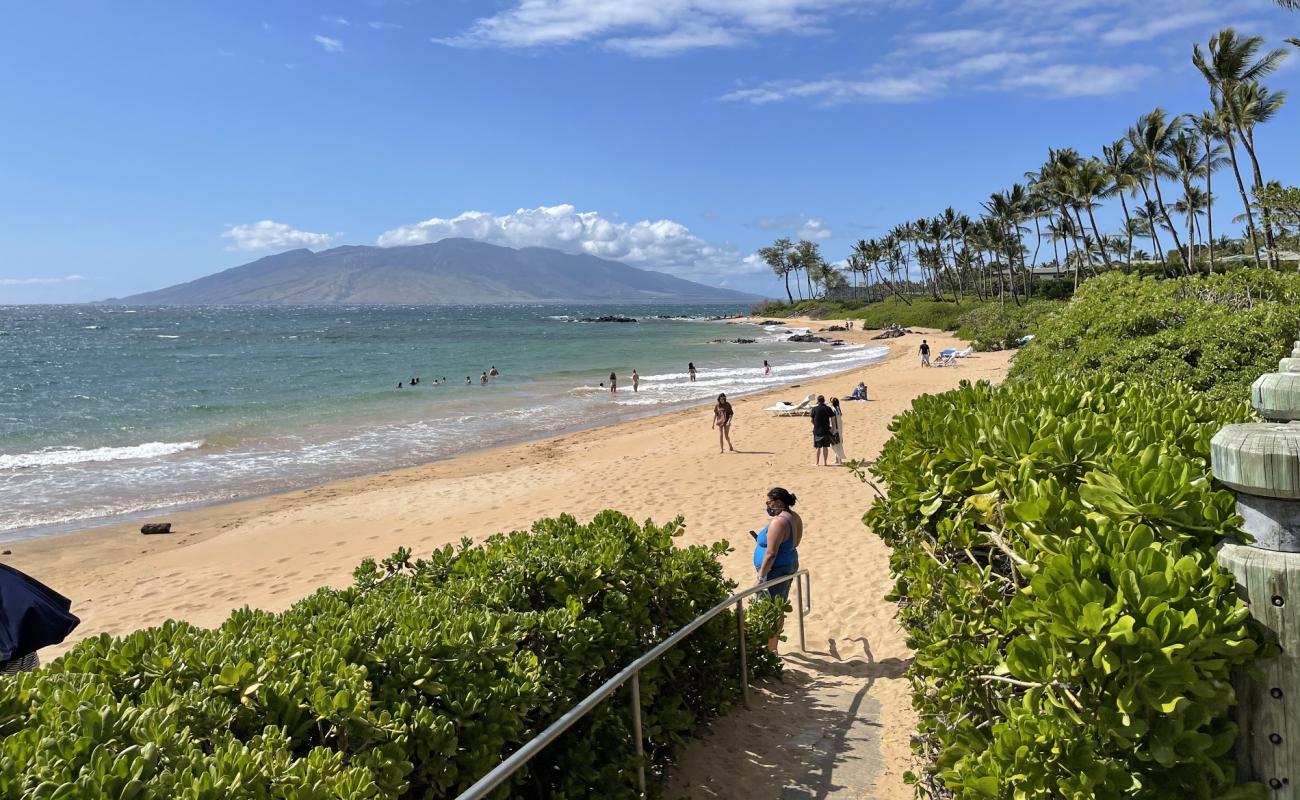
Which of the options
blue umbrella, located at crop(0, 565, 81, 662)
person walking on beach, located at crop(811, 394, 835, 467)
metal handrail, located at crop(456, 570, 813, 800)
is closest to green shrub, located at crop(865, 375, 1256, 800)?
metal handrail, located at crop(456, 570, 813, 800)

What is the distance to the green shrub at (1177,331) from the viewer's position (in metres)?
6.52

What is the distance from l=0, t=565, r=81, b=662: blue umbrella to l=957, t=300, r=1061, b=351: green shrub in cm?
4062

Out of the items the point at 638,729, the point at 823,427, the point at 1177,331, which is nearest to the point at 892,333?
the point at 823,427

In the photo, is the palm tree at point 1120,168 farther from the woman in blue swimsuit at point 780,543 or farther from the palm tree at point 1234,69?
the woman in blue swimsuit at point 780,543

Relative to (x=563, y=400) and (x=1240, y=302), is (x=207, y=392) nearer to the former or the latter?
(x=563, y=400)

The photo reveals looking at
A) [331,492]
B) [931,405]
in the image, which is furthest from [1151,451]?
[331,492]

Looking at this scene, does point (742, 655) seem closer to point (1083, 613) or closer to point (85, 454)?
point (1083, 613)

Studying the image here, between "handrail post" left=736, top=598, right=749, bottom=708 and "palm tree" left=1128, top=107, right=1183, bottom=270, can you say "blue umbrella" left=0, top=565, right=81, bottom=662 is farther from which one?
"palm tree" left=1128, top=107, right=1183, bottom=270

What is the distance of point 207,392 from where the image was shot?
33438 millimetres

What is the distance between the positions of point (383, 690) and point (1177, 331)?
304 inches

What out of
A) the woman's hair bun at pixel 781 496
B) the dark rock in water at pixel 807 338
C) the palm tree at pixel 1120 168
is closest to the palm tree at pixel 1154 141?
the palm tree at pixel 1120 168

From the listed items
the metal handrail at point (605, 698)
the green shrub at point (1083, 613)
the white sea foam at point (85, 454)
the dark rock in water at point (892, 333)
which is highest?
the dark rock in water at point (892, 333)

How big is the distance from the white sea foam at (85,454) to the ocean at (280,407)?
6cm

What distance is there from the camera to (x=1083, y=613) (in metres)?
1.82
